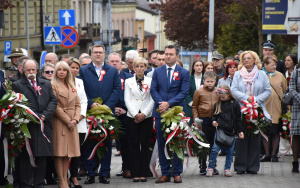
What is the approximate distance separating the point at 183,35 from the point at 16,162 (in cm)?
3555

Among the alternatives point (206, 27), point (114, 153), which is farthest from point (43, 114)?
point (206, 27)

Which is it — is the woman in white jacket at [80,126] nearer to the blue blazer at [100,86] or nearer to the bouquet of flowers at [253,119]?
the blue blazer at [100,86]

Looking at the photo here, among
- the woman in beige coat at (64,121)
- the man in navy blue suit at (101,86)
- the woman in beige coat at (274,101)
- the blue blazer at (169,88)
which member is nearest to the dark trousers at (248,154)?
the blue blazer at (169,88)

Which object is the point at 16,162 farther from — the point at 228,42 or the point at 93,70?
the point at 228,42

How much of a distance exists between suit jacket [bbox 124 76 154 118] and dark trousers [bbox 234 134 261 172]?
6.10 ft

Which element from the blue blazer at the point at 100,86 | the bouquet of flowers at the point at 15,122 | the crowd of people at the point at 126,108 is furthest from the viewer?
the blue blazer at the point at 100,86

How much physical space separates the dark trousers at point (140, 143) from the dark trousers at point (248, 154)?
1701 millimetres

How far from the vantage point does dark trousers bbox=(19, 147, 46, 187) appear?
10633mm

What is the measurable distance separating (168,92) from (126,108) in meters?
1.02

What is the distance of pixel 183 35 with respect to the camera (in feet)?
151

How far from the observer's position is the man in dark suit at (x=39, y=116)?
10594 millimetres

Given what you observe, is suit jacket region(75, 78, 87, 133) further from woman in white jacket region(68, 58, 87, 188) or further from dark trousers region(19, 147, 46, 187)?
dark trousers region(19, 147, 46, 187)

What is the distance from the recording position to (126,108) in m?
12.7

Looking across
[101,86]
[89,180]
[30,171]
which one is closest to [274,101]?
[101,86]
